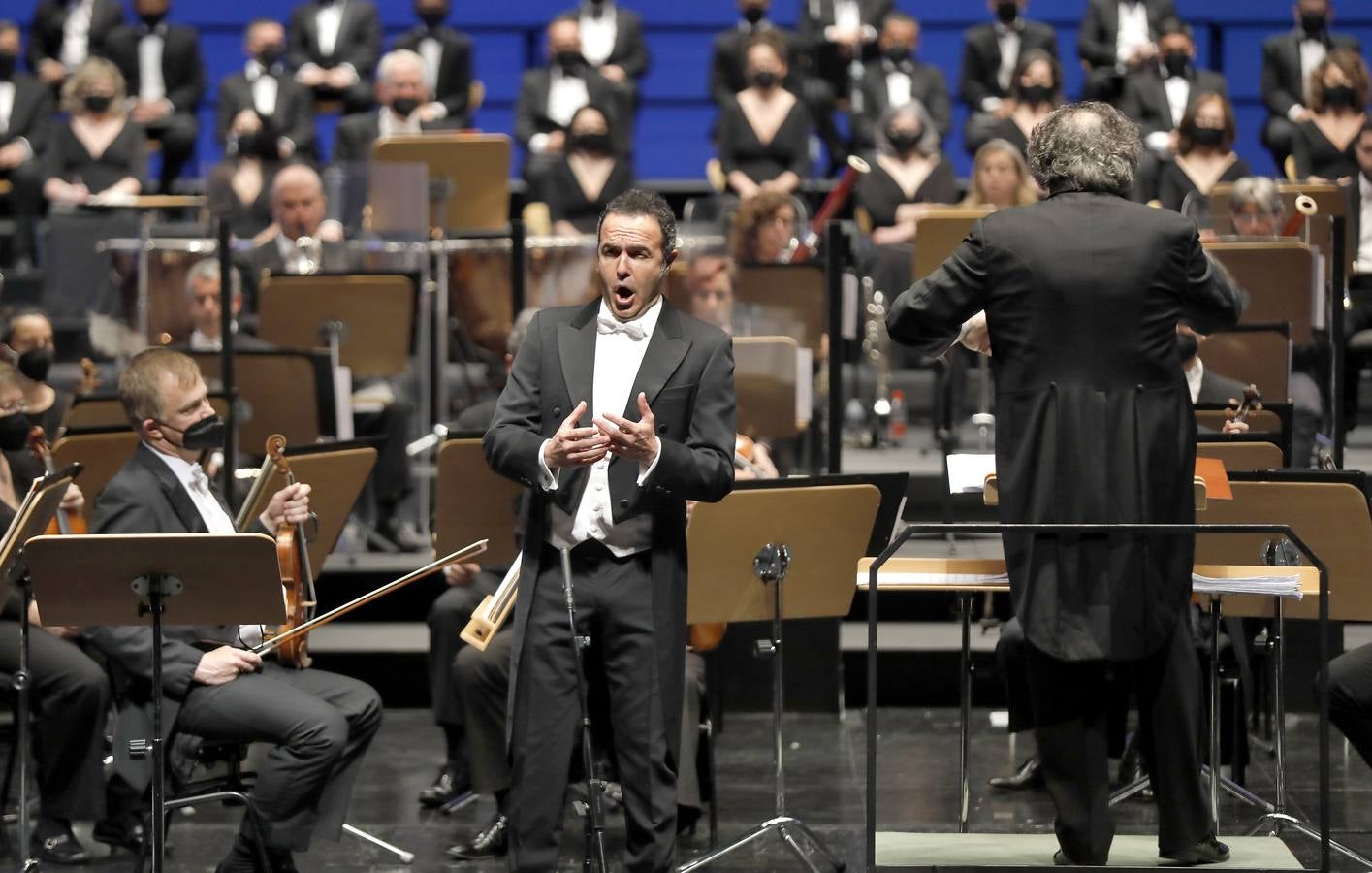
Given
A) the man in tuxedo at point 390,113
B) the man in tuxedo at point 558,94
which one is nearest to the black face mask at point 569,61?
the man in tuxedo at point 558,94

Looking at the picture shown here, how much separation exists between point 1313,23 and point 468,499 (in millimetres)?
6745

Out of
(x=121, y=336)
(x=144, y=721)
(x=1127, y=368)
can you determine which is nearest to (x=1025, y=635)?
(x=1127, y=368)

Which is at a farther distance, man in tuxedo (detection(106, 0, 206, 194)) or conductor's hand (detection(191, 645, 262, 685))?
man in tuxedo (detection(106, 0, 206, 194))

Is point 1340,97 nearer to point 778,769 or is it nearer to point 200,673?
point 778,769

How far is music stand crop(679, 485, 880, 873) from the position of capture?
471 centimetres

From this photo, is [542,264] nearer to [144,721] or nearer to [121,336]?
[121,336]

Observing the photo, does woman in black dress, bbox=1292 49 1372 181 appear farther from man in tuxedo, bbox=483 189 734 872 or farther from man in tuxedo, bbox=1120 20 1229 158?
man in tuxedo, bbox=483 189 734 872

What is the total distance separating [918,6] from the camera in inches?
462

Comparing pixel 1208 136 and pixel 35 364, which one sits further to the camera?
pixel 1208 136

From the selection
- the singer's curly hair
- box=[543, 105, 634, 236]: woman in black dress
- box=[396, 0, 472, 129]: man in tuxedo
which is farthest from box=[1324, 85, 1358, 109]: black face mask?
the singer's curly hair

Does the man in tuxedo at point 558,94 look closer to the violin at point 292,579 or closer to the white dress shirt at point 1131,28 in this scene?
the white dress shirt at point 1131,28

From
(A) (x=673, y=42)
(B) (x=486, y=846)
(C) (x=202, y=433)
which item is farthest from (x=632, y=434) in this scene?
(A) (x=673, y=42)

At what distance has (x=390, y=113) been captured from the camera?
30.5 ft

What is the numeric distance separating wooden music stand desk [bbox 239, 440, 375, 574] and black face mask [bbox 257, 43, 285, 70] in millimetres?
5617
